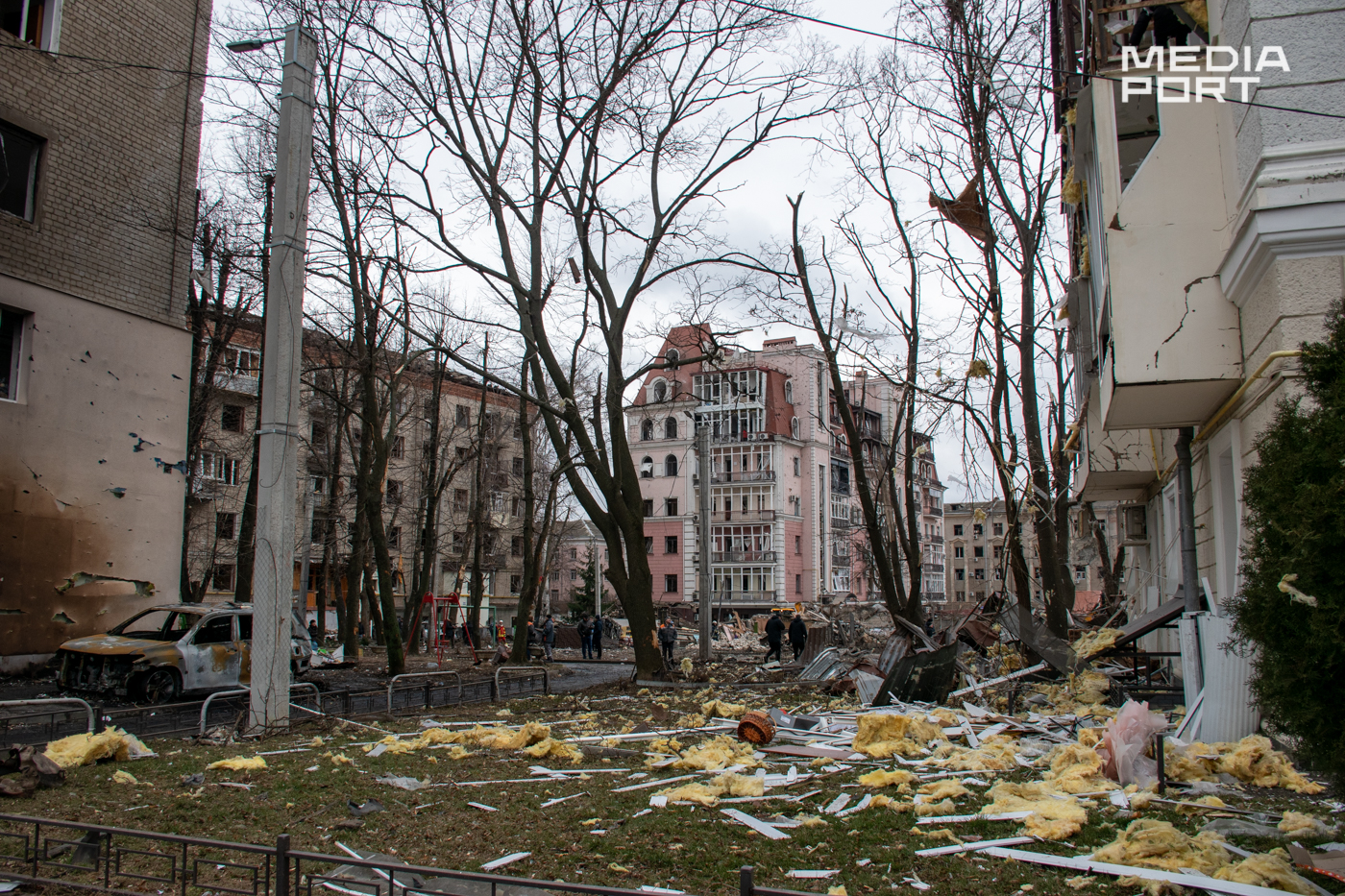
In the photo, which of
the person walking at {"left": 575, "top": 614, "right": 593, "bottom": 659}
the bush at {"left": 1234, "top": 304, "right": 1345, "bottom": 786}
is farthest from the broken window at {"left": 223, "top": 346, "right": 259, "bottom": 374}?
the bush at {"left": 1234, "top": 304, "right": 1345, "bottom": 786}

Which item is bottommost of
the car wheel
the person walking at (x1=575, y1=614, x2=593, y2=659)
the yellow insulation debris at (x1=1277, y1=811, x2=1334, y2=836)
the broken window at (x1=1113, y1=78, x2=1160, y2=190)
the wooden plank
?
the person walking at (x1=575, y1=614, x2=593, y2=659)

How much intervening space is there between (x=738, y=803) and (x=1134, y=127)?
10161 mm

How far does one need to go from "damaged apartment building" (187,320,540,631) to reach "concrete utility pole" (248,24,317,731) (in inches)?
533

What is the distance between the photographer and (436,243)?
1880 cm

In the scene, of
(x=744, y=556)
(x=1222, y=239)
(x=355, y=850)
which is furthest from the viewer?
(x=744, y=556)

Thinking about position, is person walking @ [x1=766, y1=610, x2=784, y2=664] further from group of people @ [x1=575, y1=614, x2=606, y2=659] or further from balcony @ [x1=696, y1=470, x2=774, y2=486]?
balcony @ [x1=696, y1=470, x2=774, y2=486]

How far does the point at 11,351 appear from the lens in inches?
703

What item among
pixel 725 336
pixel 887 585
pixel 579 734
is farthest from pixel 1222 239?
pixel 887 585

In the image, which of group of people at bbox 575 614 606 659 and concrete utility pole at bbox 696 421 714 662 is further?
group of people at bbox 575 614 606 659

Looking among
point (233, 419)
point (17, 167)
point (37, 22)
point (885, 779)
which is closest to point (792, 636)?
point (885, 779)

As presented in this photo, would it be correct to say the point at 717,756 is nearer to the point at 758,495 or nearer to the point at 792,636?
the point at 792,636

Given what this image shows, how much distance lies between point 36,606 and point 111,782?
38.8ft

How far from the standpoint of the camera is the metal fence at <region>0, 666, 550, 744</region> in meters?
11.7

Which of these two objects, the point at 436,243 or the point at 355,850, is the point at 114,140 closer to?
the point at 436,243
